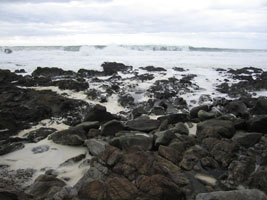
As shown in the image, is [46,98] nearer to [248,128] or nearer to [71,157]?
[71,157]

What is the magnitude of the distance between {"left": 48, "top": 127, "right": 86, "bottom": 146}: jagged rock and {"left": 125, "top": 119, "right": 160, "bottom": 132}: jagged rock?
116 cm

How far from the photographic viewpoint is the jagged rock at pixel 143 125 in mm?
5448

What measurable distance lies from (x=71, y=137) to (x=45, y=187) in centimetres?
176

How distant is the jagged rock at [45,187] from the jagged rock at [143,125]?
2.52 m

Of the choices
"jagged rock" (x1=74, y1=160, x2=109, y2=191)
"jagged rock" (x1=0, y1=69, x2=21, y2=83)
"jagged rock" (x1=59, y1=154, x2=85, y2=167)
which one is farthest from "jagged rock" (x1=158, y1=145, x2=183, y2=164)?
"jagged rock" (x1=0, y1=69, x2=21, y2=83)

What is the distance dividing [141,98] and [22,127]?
5.70 m

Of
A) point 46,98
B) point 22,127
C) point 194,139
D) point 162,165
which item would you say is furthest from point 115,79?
point 162,165

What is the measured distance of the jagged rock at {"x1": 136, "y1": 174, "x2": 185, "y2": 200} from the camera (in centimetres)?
268

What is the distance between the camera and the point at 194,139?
14.5ft

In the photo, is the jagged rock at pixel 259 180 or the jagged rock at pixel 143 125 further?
the jagged rock at pixel 143 125

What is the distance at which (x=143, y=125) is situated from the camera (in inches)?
219

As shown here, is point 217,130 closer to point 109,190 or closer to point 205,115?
point 205,115

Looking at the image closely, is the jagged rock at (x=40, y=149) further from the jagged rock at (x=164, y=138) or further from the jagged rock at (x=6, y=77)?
the jagged rock at (x=6, y=77)

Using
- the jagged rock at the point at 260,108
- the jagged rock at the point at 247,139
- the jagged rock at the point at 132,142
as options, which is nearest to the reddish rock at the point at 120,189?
the jagged rock at the point at 132,142
